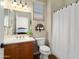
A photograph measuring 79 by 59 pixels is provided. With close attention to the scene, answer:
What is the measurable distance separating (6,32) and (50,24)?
1.77 m

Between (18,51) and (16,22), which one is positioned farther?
(16,22)

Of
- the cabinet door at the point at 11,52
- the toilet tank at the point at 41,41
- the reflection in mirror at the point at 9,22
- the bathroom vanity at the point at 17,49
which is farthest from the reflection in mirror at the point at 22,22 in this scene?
the cabinet door at the point at 11,52

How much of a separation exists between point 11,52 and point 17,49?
0.18 m

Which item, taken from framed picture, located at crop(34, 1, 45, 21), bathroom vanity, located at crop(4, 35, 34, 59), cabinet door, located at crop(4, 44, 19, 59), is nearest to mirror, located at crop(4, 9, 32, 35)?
framed picture, located at crop(34, 1, 45, 21)

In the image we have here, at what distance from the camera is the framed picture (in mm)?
4121

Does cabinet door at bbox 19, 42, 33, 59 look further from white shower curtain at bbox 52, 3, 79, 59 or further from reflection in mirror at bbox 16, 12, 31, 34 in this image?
white shower curtain at bbox 52, 3, 79, 59

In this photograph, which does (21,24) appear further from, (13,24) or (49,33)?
(49,33)

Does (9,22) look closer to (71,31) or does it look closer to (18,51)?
(18,51)

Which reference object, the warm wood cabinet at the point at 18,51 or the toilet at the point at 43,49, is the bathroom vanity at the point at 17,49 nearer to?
the warm wood cabinet at the point at 18,51

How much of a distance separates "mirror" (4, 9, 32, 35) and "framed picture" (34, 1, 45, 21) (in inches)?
13.8

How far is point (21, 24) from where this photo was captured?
3613mm

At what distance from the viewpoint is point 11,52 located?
2436 millimetres

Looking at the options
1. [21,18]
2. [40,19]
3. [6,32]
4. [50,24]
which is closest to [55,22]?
[50,24]

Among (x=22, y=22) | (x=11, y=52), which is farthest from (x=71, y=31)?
(x=22, y=22)
